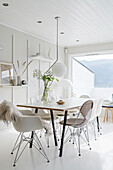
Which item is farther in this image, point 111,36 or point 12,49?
point 111,36

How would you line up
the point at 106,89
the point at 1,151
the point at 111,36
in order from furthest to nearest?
the point at 106,89 < the point at 111,36 < the point at 1,151

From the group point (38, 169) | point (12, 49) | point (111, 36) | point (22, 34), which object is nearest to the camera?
point (38, 169)

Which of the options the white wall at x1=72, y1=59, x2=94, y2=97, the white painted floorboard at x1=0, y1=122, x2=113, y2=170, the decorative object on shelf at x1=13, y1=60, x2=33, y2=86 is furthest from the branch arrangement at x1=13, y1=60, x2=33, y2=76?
the white wall at x1=72, y1=59, x2=94, y2=97

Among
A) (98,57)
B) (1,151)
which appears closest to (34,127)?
(1,151)

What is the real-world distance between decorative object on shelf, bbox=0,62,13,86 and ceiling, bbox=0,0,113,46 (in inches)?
37.9

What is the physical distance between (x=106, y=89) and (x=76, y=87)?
1176 mm

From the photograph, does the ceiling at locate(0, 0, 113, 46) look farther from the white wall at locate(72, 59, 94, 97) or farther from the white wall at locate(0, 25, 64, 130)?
the white wall at locate(72, 59, 94, 97)

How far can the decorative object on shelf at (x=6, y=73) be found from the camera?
4.01m

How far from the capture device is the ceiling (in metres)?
3.06

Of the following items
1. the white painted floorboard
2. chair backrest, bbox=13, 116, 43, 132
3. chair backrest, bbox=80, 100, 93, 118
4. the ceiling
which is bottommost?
the white painted floorboard

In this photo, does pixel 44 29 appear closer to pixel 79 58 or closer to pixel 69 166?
pixel 79 58

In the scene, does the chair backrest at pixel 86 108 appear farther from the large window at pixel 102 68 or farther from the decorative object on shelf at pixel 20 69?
the large window at pixel 102 68

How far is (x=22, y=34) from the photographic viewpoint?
4668 mm

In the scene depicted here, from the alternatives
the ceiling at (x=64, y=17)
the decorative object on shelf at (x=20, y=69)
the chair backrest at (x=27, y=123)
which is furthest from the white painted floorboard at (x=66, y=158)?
the ceiling at (x=64, y=17)
